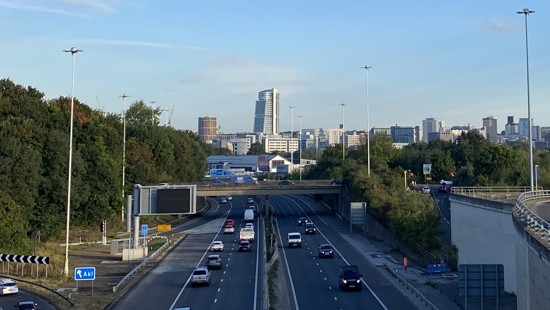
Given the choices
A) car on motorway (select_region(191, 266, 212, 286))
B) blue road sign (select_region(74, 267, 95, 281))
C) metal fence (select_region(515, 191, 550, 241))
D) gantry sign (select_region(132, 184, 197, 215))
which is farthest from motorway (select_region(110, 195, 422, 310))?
metal fence (select_region(515, 191, 550, 241))

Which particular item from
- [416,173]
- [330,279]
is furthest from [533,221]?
[416,173]

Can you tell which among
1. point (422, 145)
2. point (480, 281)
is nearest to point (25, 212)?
point (480, 281)

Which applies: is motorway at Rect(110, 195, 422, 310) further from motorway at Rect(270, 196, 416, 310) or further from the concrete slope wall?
the concrete slope wall

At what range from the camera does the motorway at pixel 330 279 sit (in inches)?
1571

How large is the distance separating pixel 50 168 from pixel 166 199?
71.6ft

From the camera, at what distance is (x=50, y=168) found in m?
75.8

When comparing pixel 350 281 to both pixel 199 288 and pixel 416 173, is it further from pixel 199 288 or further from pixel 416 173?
pixel 416 173

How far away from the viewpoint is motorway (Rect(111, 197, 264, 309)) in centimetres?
4053

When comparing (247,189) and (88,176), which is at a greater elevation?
(88,176)

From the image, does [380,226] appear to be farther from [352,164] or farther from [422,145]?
[422,145]

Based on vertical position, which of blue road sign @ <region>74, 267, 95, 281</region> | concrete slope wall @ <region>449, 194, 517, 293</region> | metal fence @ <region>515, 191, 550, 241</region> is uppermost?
metal fence @ <region>515, 191, 550, 241</region>

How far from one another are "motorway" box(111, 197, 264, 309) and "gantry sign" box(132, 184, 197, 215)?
459cm

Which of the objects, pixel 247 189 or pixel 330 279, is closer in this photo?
pixel 330 279

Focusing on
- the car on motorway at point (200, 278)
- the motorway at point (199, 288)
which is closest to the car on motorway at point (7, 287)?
the motorway at point (199, 288)
